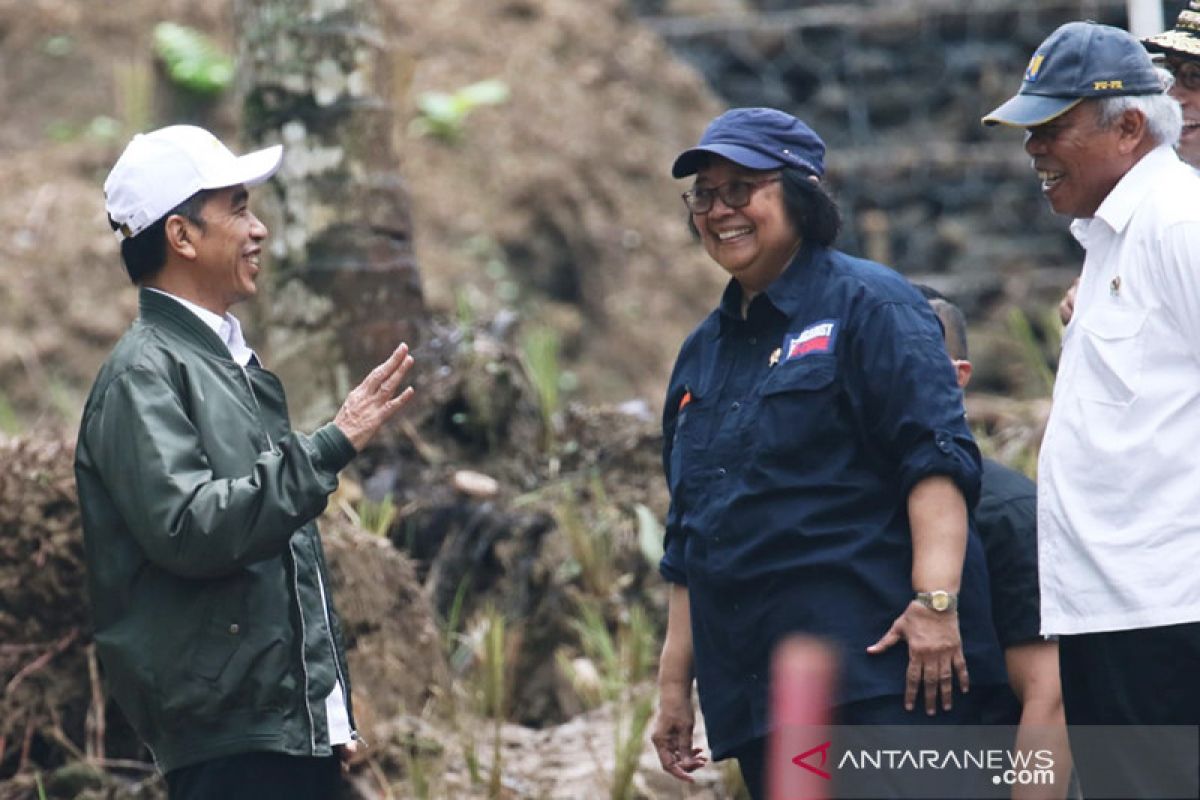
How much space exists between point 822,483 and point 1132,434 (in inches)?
24.7

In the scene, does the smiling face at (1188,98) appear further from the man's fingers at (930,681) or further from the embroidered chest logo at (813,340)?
the man's fingers at (930,681)

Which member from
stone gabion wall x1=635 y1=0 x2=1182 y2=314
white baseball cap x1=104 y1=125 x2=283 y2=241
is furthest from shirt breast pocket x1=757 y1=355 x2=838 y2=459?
stone gabion wall x1=635 y1=0 x2=1182 y2=314

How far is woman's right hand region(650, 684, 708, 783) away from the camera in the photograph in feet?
13.8

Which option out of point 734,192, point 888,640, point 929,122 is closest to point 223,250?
point 734,192

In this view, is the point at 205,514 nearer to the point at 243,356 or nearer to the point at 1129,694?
the point at 243,356

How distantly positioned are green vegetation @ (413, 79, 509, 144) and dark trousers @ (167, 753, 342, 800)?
8.60 meters

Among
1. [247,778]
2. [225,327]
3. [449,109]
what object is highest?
[449,109]

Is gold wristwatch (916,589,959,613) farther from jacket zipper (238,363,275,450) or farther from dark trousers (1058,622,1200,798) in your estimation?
jacket zipper (238,363,275,450)

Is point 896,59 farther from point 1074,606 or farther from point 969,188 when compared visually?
point 1074,606

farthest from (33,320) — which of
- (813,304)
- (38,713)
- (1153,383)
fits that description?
(1153,383)

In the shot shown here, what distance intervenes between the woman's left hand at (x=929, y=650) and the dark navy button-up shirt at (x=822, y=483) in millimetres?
42

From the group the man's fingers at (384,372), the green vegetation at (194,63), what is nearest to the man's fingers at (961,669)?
the man's fingers at (384,372)

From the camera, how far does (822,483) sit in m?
3.77

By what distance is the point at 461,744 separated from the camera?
569 cm
